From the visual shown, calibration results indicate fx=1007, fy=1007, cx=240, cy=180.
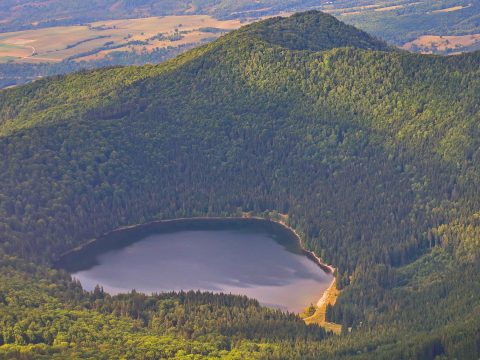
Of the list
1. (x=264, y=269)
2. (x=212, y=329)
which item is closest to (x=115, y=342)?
(x=212, y=329)

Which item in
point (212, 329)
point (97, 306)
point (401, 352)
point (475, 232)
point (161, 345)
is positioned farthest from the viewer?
point (475, 232)

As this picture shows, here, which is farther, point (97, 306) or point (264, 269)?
point (264, 269)

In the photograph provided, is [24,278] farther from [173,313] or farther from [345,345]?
[345,345]

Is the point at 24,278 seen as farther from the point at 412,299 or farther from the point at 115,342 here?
the point at 412,299

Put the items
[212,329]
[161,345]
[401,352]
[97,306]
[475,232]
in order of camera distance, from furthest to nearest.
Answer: [475,232]
[97,306]
[212,329]
[161,345]
[401,352]

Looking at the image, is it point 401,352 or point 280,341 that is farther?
point 280,341

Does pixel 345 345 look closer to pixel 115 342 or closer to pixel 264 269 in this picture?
pixel 115 342

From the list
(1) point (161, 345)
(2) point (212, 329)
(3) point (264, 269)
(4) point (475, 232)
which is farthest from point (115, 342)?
(4) point (475, 232)

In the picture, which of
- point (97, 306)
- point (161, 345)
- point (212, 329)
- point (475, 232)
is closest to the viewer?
point (161, 345)
